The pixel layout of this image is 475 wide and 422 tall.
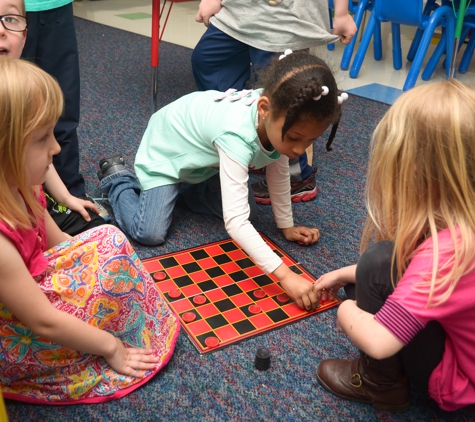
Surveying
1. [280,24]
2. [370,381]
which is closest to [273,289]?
[370,381]

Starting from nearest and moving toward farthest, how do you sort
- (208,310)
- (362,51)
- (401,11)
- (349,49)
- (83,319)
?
(83,319), (208,310), (401,11), (362,51), (349,49)

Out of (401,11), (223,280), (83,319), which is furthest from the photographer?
(401,11)

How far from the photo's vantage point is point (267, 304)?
1148 millimetres

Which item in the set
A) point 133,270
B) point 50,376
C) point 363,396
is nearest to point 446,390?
point 363,396

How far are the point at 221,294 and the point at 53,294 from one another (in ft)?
1.50

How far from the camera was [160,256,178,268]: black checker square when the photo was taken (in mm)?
1258

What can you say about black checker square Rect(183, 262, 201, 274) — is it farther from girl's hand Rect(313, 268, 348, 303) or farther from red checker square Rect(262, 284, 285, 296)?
girl's hand Rect(313, 268, 348, 303)

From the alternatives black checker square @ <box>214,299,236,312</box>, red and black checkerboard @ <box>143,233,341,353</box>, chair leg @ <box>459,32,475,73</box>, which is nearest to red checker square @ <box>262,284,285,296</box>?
red and black checkerboard @ <box>143,233,341,353</box>

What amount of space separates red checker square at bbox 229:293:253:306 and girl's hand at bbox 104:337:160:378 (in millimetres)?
Answer: 261

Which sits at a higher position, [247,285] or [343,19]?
[343,19]

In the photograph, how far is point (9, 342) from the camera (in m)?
0.80

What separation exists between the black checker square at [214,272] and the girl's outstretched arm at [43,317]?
38 centimetres

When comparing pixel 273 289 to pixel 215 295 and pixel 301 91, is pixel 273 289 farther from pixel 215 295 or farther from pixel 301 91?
pixel 301 91

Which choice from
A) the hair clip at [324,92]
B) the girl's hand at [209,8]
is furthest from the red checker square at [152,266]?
the girl's hand at [209,8]
